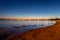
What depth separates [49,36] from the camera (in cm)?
1266

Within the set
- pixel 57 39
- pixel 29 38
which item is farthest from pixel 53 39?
pixel 29 38

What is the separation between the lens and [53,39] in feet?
39.3

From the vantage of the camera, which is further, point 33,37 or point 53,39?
point 33,37

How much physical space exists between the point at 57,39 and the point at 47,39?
944mm

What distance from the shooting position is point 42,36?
12.9 meters

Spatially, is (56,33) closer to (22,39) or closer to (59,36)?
(59,36)

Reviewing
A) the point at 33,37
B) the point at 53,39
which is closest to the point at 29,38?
the point at 33,37

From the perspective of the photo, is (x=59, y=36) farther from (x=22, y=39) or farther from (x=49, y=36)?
A: (x=22, y=39)

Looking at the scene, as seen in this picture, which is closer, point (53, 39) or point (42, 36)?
point (53, 39)

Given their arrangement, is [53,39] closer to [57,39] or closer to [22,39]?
[57,39]

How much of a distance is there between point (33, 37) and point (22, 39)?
113 centimetres

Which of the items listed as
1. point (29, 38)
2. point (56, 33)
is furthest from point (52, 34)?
point (29, 38)

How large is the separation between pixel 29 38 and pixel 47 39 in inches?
71.6

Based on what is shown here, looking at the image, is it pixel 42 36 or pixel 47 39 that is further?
pixel 42 36
